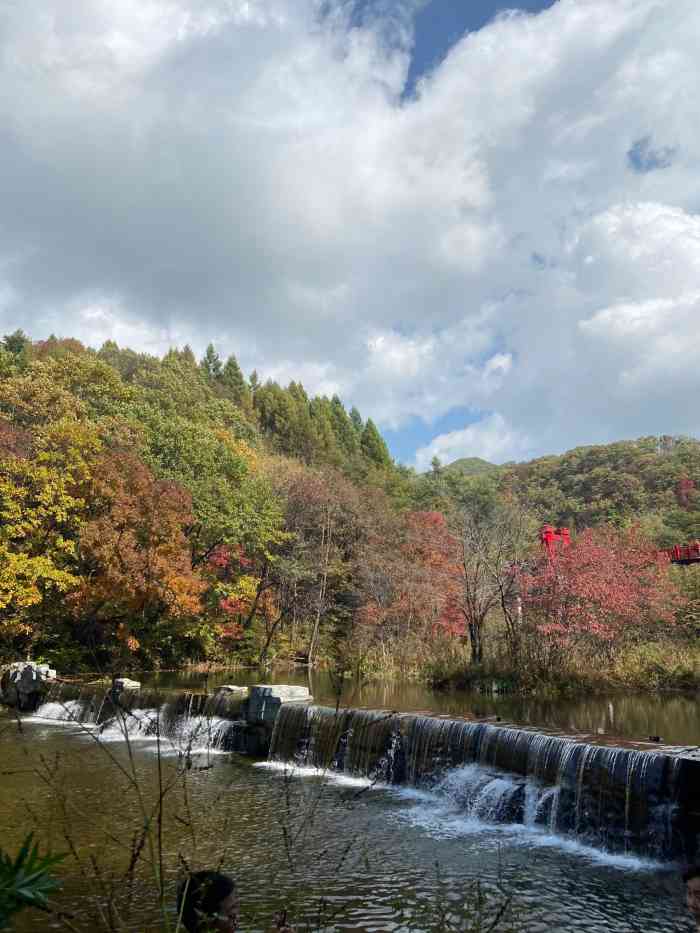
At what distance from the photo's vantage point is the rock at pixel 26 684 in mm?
15555

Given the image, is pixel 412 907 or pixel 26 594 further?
pixel 26 594

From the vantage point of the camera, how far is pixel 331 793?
8.73 meters

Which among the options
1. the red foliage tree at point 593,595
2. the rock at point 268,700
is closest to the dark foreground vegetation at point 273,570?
the red foliage tree at point 593,595

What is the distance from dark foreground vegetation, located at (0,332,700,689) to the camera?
15016 millimetres

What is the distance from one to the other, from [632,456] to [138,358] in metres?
36.6

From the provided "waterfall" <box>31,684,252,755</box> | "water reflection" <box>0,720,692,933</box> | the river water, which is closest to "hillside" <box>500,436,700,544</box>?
"waterfall" <box>31,684,252,755</box>

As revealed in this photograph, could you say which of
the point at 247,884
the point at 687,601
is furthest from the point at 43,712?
the point at 687,601

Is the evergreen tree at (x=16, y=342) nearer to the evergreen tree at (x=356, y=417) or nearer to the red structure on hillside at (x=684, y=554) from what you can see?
the evergreen tree at (x=356, y=417)

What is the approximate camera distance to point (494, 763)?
28.1ft

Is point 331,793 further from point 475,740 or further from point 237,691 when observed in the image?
point 237,691

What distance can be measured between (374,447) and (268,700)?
1636 inches

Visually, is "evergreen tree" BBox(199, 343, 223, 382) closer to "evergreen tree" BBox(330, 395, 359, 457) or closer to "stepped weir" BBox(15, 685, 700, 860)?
"evergreen tree" BBox(330, 395, 359, 457)

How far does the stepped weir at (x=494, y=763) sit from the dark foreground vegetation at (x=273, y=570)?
346 cm

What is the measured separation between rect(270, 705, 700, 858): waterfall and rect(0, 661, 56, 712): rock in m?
7.67
